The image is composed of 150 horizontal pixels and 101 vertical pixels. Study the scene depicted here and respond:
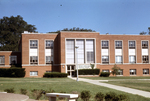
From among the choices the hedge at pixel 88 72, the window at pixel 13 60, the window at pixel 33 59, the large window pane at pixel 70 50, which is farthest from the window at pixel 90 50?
the window at pixel 13 60

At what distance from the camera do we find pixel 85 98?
14.6 metres

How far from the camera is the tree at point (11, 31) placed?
3611 inches

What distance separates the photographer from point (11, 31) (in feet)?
315

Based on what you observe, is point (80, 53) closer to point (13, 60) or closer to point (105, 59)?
point (105, 59)

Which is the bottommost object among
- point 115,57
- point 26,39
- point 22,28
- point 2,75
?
point 2,75

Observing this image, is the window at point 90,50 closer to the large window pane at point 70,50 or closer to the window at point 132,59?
the large window pane at point 70,50

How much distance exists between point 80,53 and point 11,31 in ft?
160

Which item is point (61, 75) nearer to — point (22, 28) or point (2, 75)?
point (2, 75)

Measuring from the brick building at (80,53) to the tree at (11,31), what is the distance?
32.0 metres

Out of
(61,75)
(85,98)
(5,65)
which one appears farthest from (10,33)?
(85,98)

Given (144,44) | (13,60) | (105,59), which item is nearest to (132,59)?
(144,44)

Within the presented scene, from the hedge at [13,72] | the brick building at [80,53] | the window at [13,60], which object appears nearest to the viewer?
the hedge at [13,72]

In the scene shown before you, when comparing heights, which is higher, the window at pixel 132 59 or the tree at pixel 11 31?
the tree at pixel 11 31

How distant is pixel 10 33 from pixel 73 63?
45.9m
